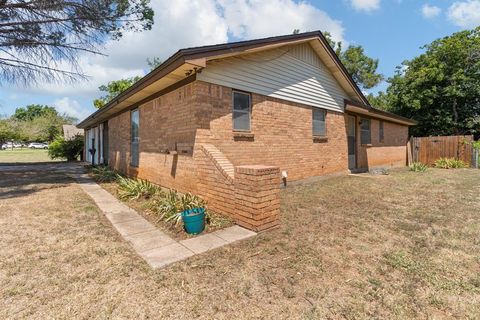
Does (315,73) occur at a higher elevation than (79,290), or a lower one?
higher

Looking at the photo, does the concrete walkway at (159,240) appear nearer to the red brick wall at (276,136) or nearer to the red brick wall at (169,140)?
the red brick wall at (169,140)

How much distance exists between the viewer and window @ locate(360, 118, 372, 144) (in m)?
13.0

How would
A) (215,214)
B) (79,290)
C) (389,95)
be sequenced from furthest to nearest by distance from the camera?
(389,95) → (215,214) → (79,290)

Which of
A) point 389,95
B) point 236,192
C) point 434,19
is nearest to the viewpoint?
point 236,192

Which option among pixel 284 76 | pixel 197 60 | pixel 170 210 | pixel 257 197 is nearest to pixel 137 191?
pixel 170 210

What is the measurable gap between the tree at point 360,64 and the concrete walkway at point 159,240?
29.2 meters

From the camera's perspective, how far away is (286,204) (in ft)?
20.5

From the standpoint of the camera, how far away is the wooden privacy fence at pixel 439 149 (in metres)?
15.9

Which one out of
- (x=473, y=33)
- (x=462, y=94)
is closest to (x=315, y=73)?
(x=462, y=94)

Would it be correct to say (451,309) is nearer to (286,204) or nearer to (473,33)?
(286,204)

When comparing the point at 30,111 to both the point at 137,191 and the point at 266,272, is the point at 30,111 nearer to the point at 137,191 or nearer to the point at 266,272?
the point at 137,191

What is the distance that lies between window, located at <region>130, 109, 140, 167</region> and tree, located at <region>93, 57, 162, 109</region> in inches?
873

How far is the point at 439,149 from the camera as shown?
17016 millimetres

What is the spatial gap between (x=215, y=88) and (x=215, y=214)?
3.04 metres
